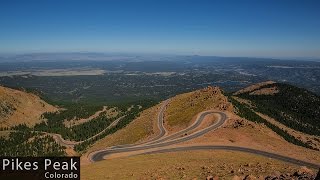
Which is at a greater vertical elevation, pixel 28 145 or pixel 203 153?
pixel 203 153

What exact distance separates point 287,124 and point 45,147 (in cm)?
12486

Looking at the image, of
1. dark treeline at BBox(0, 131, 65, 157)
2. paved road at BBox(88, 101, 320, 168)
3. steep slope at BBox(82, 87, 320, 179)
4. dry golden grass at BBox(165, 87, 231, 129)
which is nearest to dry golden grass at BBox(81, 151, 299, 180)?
steep slope at BBox(82, 87, 320, 179)

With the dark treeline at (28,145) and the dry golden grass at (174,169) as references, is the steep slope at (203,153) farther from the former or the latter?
the dark treeline at (28,145)

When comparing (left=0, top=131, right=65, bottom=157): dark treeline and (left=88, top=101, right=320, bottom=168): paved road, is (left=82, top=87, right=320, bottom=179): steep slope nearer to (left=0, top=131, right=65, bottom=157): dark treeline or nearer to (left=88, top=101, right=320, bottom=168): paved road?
(left=88, top=101, right=320, bottom=168): paved road

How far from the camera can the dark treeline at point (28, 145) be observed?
14550 centimetres

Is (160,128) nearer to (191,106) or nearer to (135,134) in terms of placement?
(135,134)

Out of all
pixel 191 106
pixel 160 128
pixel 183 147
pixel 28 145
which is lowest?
pixel 28 145

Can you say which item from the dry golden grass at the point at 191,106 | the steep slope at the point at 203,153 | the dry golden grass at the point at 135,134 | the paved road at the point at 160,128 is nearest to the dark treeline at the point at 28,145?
the dry golden grass at the point at 135,134

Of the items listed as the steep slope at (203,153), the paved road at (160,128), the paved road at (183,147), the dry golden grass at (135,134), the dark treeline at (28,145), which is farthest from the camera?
the dark treeline at (28,145)

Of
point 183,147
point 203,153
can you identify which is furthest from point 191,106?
point 203,153

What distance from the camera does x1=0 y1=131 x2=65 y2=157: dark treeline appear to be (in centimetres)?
14550

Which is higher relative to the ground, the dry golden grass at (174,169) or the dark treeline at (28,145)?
the dry golden grass at (174,169)

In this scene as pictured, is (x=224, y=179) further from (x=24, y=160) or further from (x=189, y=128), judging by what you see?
(x=189, y=128)

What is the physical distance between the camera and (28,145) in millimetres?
155250
